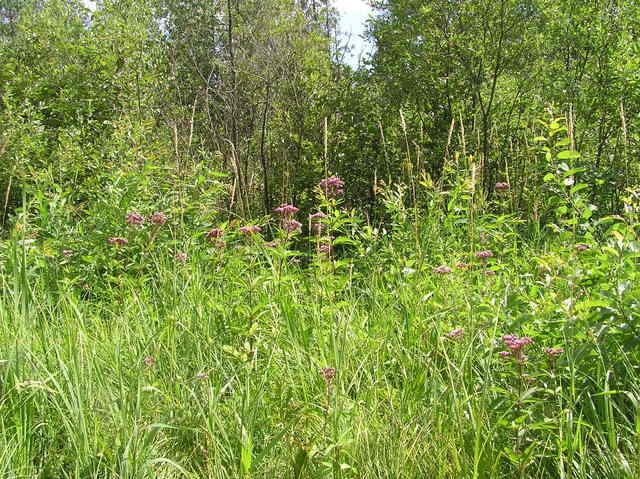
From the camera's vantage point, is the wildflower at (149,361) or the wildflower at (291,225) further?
the wildflower at (291,225)

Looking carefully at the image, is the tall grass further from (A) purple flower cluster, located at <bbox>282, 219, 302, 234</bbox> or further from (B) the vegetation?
(A) purple flower cluster, located at <bbox>282, 219, 302, 234</bbox>

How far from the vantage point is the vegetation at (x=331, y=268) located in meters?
1.72

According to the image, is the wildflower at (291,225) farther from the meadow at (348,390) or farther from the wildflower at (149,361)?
the wildflower at (149,361)

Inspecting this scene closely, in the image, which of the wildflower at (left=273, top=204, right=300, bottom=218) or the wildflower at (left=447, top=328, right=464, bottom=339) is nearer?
the wildflower at (left=447, top=328, right=464, bottom=339)

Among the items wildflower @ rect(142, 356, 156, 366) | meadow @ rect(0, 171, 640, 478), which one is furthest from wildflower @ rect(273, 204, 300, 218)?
wildflower @ rect(142, 356, 156, 366)

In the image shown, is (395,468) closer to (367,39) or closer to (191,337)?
(191,337)

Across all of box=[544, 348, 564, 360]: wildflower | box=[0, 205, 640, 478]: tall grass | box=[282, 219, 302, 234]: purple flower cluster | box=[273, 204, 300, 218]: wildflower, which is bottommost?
box=[0, 205, 640, 478]: tall grass

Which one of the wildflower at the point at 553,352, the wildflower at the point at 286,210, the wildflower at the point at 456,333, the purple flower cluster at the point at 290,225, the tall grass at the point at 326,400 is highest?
the wildflower at the point at 286,210

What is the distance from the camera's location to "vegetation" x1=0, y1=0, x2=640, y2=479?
1723mm

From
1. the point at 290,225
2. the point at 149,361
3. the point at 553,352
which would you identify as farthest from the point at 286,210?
the point at 553,352

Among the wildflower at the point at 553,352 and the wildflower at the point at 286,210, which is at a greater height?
the wildflower at the point at 286,210

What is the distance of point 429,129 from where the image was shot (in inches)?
287

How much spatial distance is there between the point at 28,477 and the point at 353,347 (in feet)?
3.79

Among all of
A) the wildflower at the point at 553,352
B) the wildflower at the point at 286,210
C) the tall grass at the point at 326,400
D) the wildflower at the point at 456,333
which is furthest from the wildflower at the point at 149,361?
the wildflower at the point at 553,352
